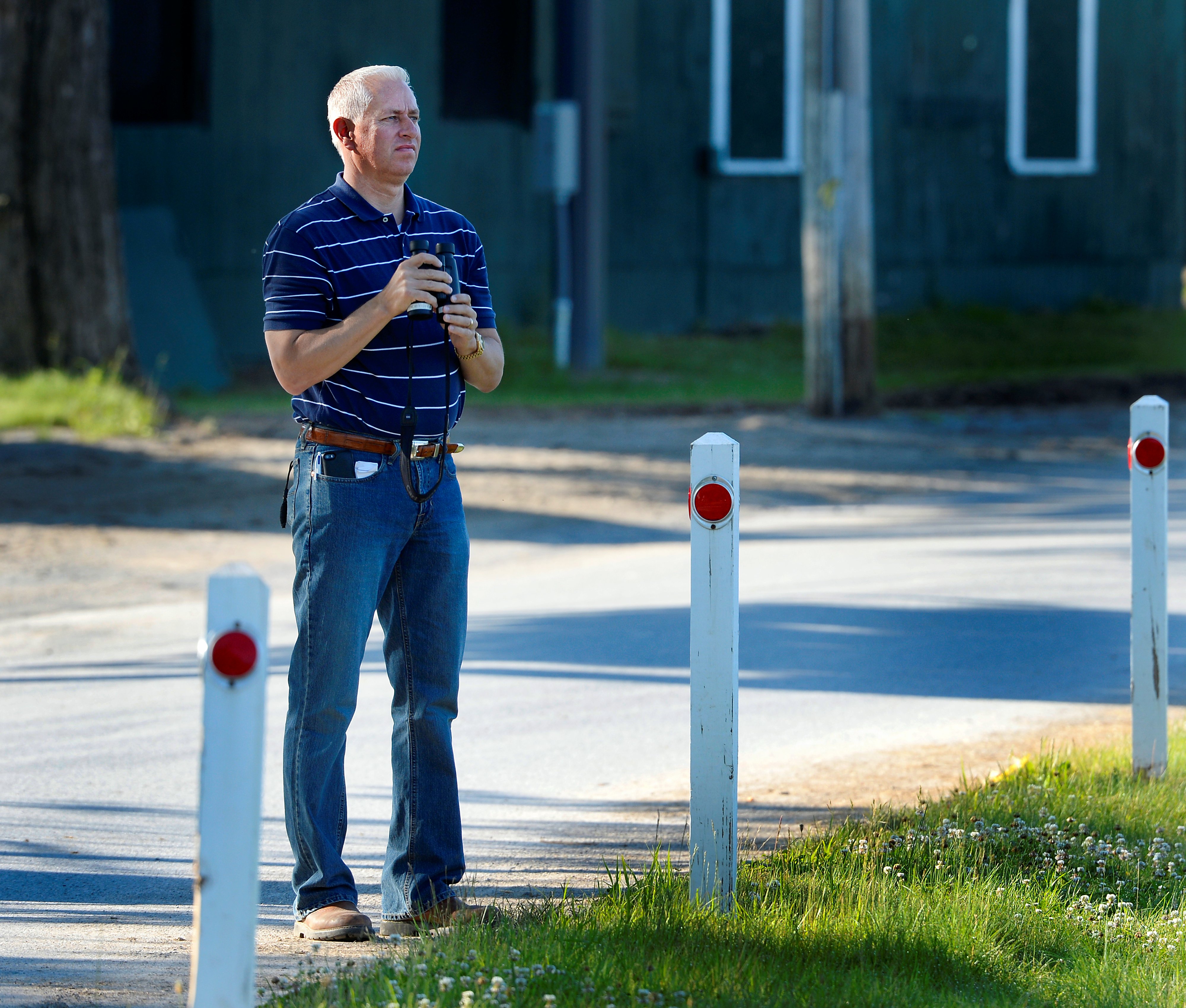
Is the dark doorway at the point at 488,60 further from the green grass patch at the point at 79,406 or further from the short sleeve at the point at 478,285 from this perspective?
the short sleeve at the point at 478,285

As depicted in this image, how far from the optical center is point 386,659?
413cm

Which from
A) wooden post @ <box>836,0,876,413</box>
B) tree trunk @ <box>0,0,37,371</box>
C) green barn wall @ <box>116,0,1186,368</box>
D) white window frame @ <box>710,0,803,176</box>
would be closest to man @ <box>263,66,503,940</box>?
wooden post @ <box>836,0,876,413</box>

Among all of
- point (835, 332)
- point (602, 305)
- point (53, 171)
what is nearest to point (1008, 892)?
point (835, 332)

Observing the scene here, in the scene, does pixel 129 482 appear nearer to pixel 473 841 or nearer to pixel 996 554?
pixel 996 554

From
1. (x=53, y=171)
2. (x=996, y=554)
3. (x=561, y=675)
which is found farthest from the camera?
(x=53, y=171)

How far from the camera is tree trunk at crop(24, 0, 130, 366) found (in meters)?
16.3

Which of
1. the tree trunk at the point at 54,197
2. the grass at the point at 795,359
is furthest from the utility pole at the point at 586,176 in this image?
the tree trunk at the point at 54,197

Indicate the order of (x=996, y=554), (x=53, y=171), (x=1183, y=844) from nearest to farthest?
1. (x=1183, y=844)
2. (x=996, y=554)
3. (x=53, y=171)

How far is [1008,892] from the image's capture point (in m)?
4.27

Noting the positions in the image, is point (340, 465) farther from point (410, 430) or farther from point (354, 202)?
point (354, 202)

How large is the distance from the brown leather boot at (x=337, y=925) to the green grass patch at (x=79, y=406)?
11.1 m

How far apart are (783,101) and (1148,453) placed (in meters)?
20.6

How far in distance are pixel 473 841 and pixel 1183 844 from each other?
208cm

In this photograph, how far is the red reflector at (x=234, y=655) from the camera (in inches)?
112
